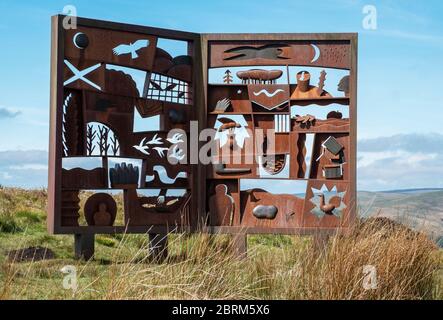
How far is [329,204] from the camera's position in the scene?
8234 millimetres

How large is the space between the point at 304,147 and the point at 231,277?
3128mm

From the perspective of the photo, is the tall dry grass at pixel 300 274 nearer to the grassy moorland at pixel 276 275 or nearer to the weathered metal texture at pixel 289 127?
the grassy moorland at pixel 276 275

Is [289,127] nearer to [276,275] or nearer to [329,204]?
[329,204]

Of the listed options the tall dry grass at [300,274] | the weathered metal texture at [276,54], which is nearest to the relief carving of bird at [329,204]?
the weathered metal texture at [276,54]

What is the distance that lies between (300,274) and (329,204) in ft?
10.5

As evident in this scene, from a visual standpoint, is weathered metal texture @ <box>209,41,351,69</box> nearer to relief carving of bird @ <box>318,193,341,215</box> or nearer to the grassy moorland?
relief carving of bird @ <box>318,193,341,215</box>

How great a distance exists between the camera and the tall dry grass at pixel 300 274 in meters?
4.84

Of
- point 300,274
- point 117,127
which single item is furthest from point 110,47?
point 300,274

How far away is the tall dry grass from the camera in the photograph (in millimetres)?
4836

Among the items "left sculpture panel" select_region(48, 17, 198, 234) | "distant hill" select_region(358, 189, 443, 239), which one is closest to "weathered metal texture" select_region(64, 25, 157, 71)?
"left sculpture panel" select_region(48, 17, 198, 234)

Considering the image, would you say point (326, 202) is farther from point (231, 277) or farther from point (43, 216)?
point (43, 216)

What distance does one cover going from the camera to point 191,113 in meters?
8.33

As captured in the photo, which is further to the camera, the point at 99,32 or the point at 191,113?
the point at 191,113
